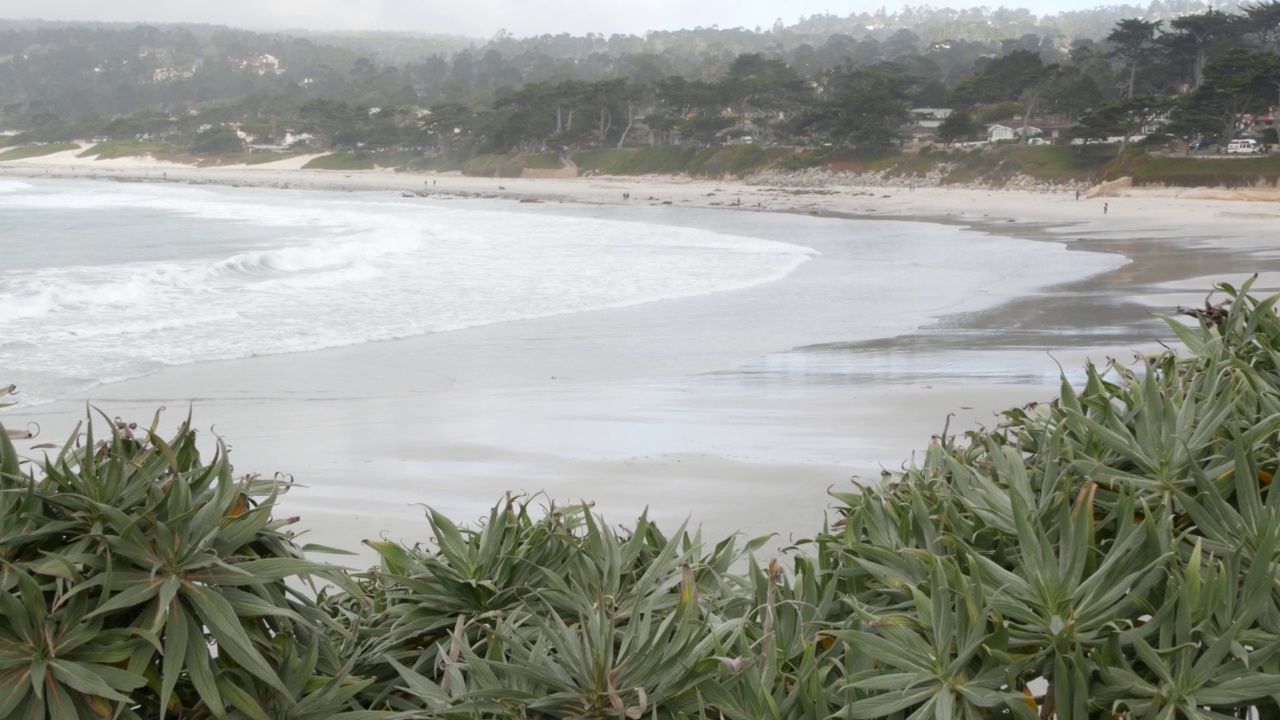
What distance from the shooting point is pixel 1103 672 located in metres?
1.41

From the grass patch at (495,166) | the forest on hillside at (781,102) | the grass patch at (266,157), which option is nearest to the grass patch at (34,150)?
the forest on hillside at (781,102)

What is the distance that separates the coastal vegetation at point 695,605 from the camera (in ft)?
4.57

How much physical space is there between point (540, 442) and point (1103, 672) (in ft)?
22.9

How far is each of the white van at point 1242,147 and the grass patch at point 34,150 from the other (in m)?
118

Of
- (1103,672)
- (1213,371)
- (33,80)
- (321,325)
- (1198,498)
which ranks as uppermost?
(33,80)

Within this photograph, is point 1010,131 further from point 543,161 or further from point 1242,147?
point 543,161

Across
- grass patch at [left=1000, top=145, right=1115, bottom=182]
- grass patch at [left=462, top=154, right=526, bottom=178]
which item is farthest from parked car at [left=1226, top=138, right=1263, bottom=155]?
grass patch at [left=462, top=154, right=526, bottom=178]

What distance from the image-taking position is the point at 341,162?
9944cm

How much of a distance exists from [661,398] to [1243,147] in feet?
161

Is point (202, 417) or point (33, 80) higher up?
point (33, 80)

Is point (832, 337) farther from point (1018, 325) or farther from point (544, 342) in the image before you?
point (544, 342)

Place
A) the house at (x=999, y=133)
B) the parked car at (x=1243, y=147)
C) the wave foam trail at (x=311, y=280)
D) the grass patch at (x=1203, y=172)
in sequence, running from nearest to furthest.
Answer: the wave foam trail at (x=311, y=280) → the grass patch at (x=1203, y=172) → the parked car at (x=1243, y=147) → the house at (x=999, y=133)

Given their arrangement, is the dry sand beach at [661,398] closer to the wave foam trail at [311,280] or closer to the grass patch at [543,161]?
the wave foam trail at [311,280]

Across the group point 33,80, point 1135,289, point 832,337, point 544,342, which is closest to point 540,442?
point 544,342
